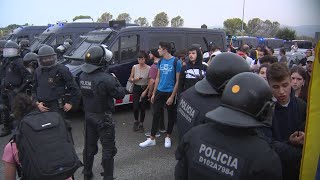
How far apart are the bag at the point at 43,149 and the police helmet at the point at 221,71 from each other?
119 cm

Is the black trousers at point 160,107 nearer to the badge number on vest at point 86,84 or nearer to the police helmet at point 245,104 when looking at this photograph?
the badge number on vest at point 86,84

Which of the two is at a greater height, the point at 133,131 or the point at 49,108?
the point at 49,108

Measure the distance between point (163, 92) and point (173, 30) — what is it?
359cm

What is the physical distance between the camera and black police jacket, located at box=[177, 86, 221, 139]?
233 cm

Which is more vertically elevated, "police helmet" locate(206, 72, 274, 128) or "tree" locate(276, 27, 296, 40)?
"tree" locate(276, 27, 296, 40)

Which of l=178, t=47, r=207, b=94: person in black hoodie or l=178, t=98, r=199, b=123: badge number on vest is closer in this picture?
l=178, t=98, r=199, b=123: badge number on vest

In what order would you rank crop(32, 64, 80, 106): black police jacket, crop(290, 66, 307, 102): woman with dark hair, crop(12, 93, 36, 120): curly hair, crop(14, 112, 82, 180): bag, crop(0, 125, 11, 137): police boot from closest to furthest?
crop(14, 112, 82, 180): bag < crop(12, 93, 36, 120): curly hair < crop(290, 66, 307, 102): woman with dark hair < crop(32, 64, 80, 106): black police jacket < crop(0, 125, 11, 137): police boot

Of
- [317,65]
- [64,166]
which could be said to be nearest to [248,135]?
[317,65]

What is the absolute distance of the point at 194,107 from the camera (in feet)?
7.90

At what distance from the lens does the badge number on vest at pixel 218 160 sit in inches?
66.5

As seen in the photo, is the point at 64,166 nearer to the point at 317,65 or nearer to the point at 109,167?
the point at 109,167

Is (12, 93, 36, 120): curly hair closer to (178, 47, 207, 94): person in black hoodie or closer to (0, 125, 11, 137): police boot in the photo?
(178, 47, 207, 94): person in black hoodie

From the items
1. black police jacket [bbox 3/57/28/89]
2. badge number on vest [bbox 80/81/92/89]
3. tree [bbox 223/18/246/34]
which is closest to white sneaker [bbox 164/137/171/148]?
badge number on vest [bbox 80/81/92/89]

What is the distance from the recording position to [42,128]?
8.66 feet
